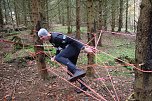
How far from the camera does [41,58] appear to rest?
22.1 feet

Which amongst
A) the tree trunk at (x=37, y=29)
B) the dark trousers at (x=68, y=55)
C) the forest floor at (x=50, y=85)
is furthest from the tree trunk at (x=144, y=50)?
the tree trunk at (x=37, y=29)

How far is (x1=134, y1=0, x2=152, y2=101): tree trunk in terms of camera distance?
132 inches

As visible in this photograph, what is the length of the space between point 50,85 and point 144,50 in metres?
3.75

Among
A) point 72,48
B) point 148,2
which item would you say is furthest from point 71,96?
point 148,2

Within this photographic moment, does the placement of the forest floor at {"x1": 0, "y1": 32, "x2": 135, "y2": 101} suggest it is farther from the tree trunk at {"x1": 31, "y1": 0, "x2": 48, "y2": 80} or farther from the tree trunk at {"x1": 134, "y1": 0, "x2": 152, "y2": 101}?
the tree trunk at {"x1": 134, "y1": 0, "x2": 152, "y2": 101}

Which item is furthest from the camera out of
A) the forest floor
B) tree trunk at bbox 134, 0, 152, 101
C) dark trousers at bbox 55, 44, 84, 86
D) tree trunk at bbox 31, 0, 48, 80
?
tree trunk at bbox 31, 0, 48, 80

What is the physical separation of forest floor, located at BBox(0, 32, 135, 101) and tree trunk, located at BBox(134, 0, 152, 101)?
140 centimetres

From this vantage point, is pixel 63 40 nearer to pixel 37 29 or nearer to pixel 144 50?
pixel 37 29

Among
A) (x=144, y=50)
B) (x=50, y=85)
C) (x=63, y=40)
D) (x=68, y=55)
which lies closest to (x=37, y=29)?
(x=63, y=40)

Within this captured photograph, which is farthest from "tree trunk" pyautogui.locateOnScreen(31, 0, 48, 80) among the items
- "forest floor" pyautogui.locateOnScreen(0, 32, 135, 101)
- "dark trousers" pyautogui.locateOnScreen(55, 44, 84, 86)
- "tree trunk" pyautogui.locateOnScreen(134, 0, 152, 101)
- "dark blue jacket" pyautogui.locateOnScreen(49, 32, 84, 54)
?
"tree trunk" pyautogui.locateOnScreen(134, 0, 152, 101)

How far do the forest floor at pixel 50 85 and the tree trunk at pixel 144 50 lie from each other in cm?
140

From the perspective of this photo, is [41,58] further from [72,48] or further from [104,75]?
[104,75]

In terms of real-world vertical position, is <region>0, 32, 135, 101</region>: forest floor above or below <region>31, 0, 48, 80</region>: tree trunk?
below

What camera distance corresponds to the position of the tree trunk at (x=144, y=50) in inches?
132
